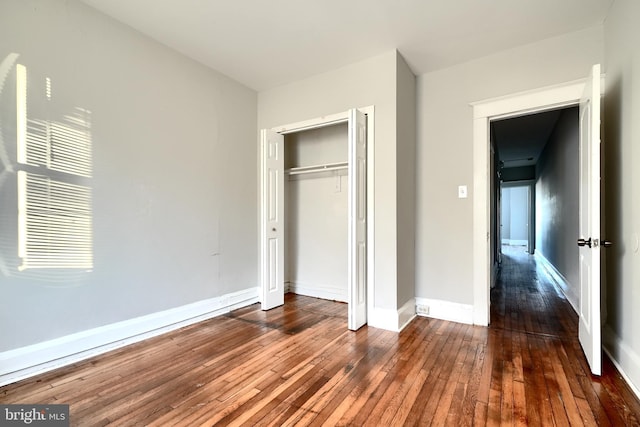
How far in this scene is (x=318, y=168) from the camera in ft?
13.5

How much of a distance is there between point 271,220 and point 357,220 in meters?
1.19

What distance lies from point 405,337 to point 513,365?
84 centimetres

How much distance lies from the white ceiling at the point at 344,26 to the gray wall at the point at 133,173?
1.05 feet

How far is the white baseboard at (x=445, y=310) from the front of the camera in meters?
3.13

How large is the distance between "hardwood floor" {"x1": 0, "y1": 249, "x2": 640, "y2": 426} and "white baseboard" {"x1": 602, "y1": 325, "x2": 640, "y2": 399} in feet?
0.19

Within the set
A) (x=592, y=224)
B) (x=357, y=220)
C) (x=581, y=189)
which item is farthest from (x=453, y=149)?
(x=592, y=224)

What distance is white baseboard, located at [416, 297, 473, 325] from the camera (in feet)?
10.3

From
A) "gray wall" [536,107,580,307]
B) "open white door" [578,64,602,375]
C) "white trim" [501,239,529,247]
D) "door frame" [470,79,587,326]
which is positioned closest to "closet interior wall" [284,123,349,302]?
"door frame" [470,79,587,326]

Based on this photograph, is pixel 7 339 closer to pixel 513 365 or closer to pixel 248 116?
pixel 248 116

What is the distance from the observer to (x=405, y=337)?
9.12ft

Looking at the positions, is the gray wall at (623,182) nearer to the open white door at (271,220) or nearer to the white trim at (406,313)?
the white trim at (406,313)

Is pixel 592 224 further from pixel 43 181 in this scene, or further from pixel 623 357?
pixel 43 181

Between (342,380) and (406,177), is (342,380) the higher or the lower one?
the lower one

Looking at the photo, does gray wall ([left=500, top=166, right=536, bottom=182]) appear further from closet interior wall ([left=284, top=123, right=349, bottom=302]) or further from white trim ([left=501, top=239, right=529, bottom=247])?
closet interior wall ([left=284, top=123, right=349, bottom=302])
